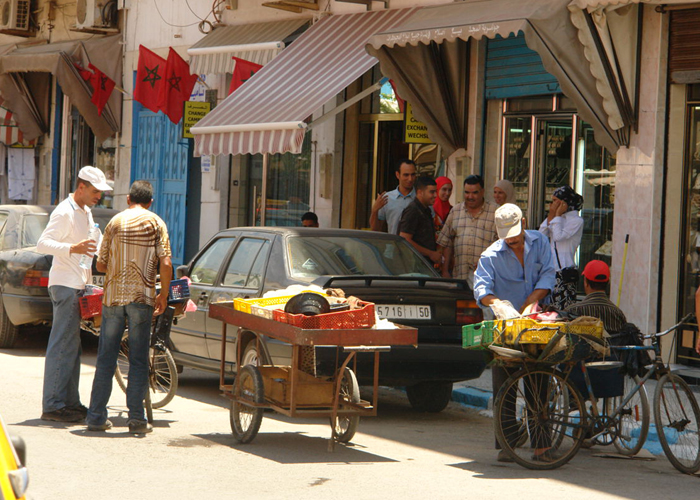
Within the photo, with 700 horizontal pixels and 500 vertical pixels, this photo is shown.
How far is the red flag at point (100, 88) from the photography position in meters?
21.4

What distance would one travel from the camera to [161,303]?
853cm

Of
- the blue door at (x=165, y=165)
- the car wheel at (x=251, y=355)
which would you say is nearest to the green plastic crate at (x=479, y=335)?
the car wheel at (x=251, y=355)

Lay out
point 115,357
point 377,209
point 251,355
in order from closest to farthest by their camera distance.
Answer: point 115,357 → point 251,355 → point 377,209

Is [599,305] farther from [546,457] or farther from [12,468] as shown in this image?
[12,468]

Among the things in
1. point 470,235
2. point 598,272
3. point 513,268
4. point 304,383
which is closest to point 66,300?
point 304,383

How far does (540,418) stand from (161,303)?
2.87 meters

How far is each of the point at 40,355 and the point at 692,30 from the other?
766 cm

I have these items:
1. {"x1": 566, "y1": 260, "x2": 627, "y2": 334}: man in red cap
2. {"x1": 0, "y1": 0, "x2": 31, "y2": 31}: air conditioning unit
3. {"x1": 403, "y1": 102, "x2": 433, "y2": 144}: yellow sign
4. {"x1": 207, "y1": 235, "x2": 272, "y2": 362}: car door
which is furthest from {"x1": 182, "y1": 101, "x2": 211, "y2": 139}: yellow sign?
{"x1": 566, "y1": 260, "x2": 627, "y2": 334}: man in red cap

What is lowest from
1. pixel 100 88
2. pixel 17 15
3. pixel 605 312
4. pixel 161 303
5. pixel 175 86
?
pixel 161 303

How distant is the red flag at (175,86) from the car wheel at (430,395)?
981 centimetres

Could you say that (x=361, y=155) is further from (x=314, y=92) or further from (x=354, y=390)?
(x=354, y=390)

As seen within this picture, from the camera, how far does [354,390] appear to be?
→ 8000 millimetres

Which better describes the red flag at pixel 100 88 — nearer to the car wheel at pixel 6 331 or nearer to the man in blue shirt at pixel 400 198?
the car wheel at pixel 6 331

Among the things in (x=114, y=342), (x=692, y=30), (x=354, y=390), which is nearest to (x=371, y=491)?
(x=354, y=390)
